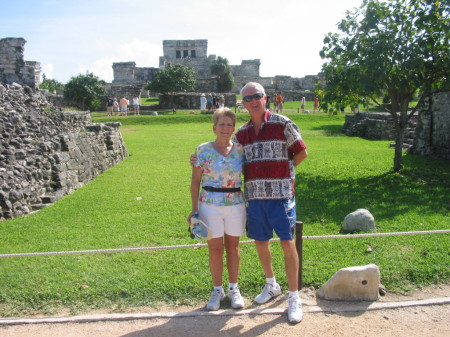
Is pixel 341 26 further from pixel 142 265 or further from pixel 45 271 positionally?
pixel 45 271

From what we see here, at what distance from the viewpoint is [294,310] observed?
10.7 feet

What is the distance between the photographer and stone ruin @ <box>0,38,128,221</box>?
6672 mm

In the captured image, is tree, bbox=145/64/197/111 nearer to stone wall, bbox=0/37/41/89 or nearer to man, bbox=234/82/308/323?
stone wall, bbox=0/37/41/89

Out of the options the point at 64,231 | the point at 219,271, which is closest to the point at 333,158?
the point at 64,231

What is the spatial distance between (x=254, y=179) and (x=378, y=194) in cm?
442

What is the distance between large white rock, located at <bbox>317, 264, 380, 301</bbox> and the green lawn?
307 mm

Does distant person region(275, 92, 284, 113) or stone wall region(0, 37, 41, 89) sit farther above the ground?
stone wall region(0, 37, 41, 89)

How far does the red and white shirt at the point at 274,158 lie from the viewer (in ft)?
10.5

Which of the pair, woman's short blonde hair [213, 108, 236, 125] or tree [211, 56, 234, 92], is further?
tree [211, 56, 234, 92]

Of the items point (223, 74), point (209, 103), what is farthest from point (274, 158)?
point (223, 74)

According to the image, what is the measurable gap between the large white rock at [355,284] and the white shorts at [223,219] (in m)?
0.94

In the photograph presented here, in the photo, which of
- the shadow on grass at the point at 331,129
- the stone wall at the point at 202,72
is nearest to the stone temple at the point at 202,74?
the stone wall at the point at 202,72

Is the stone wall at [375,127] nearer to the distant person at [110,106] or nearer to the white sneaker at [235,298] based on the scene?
the white sneaker at [235,298]

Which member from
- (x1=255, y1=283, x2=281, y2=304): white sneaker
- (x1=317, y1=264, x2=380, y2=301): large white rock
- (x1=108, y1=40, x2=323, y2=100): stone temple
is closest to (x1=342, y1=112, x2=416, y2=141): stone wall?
(x1=317, y1=264, x2=380, y2=301): large white rock
